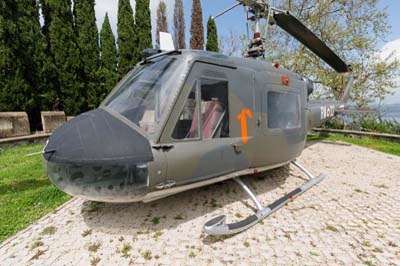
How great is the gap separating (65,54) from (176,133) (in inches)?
421

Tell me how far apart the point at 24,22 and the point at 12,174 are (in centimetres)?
758

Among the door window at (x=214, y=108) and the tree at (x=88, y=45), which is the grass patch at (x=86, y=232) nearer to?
the door window at (x=214, y=108)

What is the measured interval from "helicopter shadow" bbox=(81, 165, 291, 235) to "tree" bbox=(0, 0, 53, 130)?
8.13 meters

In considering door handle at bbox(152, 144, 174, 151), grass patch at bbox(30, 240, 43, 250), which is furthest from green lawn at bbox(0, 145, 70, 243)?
door handle at bbox(152, 144, 174, 151)

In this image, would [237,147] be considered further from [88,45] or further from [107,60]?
[107,60]

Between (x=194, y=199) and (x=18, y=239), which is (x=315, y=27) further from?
(x=18, y=239)

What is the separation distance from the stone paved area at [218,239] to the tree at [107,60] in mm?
9999

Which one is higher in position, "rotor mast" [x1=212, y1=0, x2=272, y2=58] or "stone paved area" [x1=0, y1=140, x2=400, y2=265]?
"rotor mast" [x1=212, y1=0, x2=272, y2=58]

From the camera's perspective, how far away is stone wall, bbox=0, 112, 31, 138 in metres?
7.25

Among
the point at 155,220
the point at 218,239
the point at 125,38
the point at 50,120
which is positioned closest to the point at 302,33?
the point at 218,239

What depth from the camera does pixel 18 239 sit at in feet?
8.09

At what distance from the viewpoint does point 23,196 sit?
3508mm

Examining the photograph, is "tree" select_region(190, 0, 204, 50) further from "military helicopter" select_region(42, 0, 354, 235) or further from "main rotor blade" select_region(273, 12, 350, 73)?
"military helicopter" select_region(42, 0, 354, 235)

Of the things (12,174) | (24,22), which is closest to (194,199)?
(12,174)
